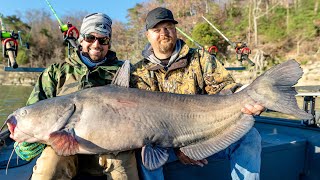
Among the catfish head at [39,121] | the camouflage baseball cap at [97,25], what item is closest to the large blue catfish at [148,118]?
the catfish head at [39,121]

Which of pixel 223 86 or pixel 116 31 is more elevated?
pixel 116 31

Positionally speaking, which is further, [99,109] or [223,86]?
[223,86]

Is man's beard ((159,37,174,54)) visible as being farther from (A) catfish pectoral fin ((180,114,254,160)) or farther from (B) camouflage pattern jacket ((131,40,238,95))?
(A) catfish pectoral fin ((180,114,254,160))

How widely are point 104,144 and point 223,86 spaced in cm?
136

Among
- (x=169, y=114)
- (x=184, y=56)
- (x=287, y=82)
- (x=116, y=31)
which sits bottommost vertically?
(x=169, y=114)

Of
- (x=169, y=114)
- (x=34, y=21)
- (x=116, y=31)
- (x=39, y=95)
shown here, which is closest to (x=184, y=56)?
(x=169, y=114)

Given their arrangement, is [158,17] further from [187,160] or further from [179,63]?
[187,160]

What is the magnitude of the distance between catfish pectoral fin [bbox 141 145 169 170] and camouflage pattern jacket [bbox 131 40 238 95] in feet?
2.74

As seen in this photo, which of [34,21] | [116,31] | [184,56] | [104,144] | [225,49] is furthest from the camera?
[34,21]

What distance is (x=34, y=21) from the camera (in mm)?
53312

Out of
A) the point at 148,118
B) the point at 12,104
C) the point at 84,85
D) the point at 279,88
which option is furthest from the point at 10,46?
the point at 12,104

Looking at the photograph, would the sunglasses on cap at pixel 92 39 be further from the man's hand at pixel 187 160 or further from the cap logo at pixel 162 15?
the man's hand at pixel 187 160

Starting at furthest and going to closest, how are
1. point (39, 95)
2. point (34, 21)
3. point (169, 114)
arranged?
point (34, 21) → point (39, 95) → point (169, 114)

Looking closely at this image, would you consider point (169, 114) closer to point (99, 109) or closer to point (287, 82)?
point (99, 109)
